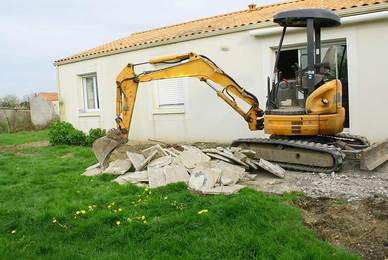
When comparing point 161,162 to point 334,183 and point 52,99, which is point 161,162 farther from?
point 52,99

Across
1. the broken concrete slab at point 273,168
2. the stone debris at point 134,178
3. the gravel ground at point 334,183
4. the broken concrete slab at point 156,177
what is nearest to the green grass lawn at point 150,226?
the broken concrete slab at point 156,177

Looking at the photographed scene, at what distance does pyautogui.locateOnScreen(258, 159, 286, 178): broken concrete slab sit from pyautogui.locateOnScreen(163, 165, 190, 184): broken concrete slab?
4.37ft

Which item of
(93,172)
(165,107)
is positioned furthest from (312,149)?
(165,107)

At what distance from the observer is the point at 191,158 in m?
7.77

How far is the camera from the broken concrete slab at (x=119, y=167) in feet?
26.8

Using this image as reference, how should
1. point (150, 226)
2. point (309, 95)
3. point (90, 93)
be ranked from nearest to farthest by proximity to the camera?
point (150, 226) < point (309, 95) < point (90, 93)

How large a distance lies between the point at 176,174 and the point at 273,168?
5.48 ft

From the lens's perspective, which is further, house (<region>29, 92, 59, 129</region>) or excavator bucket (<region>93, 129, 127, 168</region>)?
house (<region>29, 92, 59, 129</region>)

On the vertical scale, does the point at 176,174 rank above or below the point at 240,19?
below

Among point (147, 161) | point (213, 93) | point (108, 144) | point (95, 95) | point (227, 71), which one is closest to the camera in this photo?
point (147, 161)

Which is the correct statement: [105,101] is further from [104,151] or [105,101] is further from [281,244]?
[281,244]

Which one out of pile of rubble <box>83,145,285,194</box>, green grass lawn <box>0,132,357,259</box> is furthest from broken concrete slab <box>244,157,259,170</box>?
green grass lawn <box>0,132,357,259</box>

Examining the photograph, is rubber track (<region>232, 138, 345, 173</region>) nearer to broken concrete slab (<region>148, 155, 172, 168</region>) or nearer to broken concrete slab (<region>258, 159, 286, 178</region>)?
broken concrete slab (<region>258, 159, 286, 178</region>)

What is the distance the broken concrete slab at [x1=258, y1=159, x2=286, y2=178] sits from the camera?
291 inches
